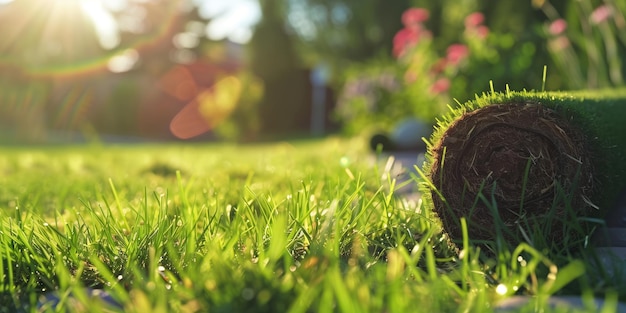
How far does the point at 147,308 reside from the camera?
1.13 meters

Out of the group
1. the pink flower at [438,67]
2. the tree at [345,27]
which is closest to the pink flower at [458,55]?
the pink flower at [438,67]

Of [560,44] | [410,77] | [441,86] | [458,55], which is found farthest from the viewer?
[410,77]

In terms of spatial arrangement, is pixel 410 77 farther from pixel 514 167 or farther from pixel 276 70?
pixel 276 70

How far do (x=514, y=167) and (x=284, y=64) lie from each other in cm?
1605

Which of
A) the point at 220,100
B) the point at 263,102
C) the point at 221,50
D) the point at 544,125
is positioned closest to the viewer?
the point at 544,125

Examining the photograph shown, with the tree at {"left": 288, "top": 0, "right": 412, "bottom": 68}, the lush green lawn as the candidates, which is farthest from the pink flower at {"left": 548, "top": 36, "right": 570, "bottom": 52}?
the tree at {"left": 288, "top": 0, "right": 412, "bottom": 68}

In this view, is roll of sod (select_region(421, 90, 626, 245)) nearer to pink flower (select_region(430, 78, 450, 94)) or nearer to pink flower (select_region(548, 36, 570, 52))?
pink flower (select_region(548, 36, 570, 52))

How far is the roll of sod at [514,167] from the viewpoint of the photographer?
6.13 feet

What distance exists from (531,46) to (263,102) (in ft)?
34.9

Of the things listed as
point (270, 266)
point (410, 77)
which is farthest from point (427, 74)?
point (270, 266)

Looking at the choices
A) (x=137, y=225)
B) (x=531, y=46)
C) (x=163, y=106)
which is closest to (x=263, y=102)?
(x=163, y=106)

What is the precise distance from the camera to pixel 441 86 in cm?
738

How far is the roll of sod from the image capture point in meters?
1.87

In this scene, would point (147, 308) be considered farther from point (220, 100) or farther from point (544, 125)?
point (220, 100)
